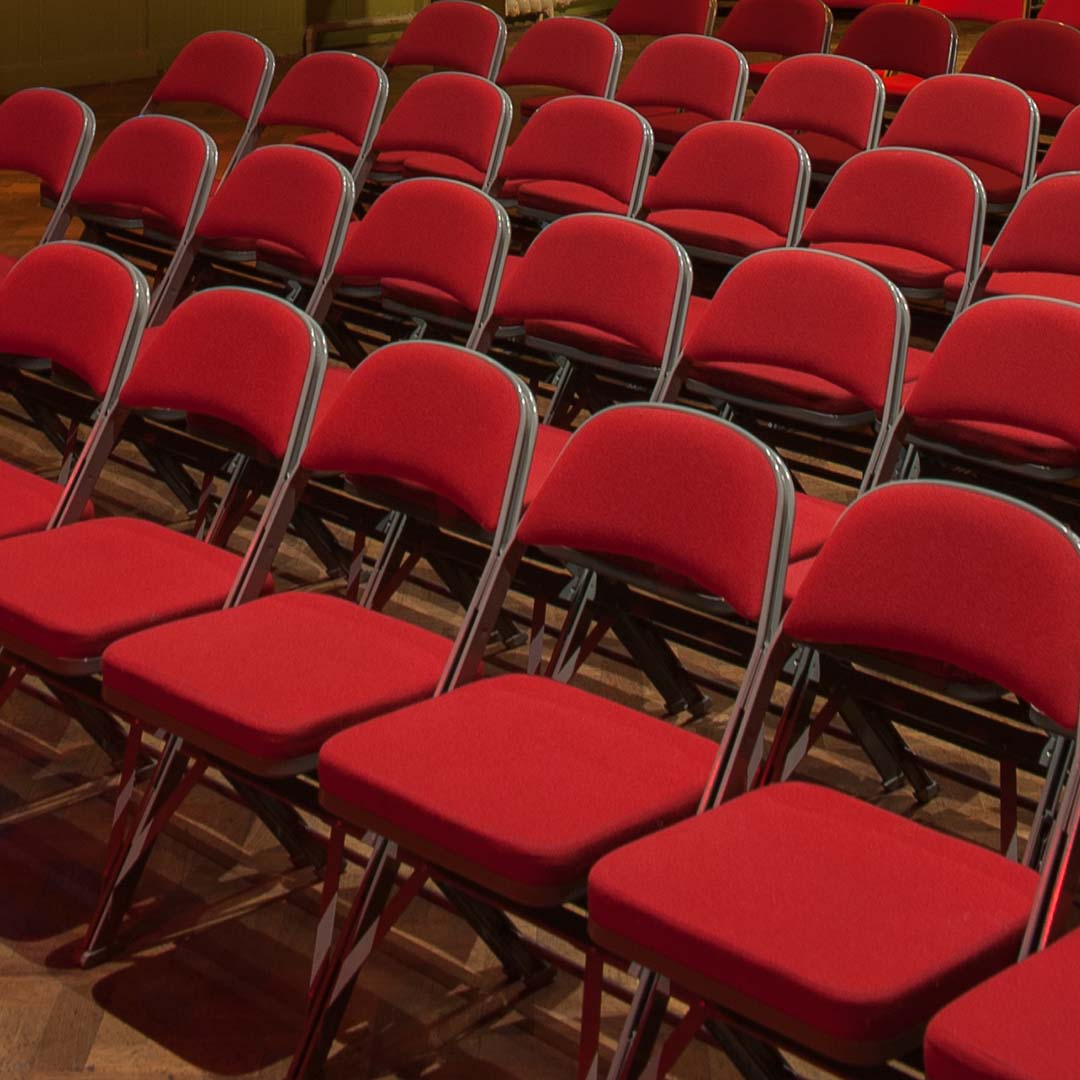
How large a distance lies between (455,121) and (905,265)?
1.56m

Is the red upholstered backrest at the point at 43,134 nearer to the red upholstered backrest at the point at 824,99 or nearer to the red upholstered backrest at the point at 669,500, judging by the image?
the red upholstered backrest at the point at 824,99

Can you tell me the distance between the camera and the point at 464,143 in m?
5.46

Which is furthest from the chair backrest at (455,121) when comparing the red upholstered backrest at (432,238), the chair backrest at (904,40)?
the chair backrest at (904,40)

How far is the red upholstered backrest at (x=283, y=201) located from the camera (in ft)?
14.7

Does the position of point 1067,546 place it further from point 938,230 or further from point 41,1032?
point 938,230

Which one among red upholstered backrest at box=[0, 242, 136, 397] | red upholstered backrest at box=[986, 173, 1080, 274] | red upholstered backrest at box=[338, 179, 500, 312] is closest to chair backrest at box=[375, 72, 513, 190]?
red upholstered backrest at box=[338, 179, 500, 312]

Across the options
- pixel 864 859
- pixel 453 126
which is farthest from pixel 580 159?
pixel 864 859

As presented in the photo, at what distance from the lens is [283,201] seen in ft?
14.9

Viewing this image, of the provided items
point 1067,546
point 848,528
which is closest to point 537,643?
point 848,528

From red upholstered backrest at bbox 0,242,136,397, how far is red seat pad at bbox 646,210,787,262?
5.62 feet

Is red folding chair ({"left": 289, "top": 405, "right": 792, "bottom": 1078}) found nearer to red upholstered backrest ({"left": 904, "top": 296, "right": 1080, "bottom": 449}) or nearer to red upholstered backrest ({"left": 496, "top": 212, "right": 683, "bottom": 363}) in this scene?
red upholstered backrest ({"left": 904, "top": 296, "right": 1080, "bottom": 449})

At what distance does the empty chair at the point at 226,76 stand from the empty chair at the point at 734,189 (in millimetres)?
1694

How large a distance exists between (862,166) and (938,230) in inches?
11.5

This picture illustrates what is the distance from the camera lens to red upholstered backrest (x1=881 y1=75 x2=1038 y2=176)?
522cm
